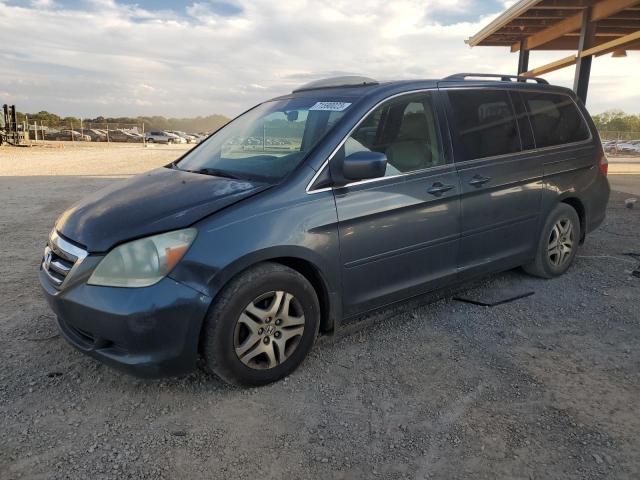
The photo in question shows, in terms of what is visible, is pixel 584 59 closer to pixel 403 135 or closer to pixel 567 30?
pixel 567 30

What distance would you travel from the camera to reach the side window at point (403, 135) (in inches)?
131

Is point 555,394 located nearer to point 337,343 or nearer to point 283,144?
point 337,343

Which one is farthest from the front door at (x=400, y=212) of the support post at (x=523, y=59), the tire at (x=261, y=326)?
the support post at (x=523, y=59)

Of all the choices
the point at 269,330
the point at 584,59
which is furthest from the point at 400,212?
the point at 584,59

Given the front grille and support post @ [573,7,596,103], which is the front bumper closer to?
the front grille

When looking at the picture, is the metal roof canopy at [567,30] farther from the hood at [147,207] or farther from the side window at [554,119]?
the hood at [147,207]

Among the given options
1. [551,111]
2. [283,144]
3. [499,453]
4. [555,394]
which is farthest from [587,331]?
[283,144]

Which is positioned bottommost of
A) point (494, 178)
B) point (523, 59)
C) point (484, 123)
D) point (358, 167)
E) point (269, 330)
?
point (269, 330)

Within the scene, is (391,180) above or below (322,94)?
below

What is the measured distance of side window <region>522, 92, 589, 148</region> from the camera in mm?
4395

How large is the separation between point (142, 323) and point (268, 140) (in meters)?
1.69

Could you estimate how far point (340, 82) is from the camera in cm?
388

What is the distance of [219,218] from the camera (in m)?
2.71

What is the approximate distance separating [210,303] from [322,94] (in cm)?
193
